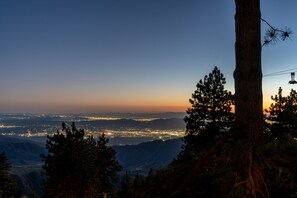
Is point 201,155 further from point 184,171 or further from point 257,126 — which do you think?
point 257,126

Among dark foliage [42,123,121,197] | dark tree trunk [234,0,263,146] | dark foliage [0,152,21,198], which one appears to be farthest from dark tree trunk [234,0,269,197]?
dark foliage [0,152,21,198]

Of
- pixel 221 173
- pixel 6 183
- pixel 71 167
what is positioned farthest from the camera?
pixel 6 183

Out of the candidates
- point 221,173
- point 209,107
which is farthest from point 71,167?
point 221,173

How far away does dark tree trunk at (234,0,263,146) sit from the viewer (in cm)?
400

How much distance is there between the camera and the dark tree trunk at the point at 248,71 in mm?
3998

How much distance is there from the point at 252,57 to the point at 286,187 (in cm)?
156

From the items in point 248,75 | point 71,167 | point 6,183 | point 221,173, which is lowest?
point 6,183

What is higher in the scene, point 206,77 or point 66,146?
point 206,77

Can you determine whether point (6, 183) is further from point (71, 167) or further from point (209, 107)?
point (209, 107)

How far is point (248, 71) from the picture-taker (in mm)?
4109

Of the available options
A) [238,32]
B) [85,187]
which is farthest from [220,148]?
[85,187]

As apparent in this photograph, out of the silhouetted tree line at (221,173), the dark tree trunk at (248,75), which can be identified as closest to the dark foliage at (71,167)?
the silhouetted tree line at (221,173)

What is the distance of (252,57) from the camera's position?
164 inches

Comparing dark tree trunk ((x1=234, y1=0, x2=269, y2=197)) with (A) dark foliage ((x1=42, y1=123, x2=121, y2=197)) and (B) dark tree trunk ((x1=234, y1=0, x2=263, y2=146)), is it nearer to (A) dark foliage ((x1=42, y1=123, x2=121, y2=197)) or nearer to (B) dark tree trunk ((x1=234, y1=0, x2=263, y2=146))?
(B) dark tree trunk ((x1=234, y1=0, x2=263, y2=146))
